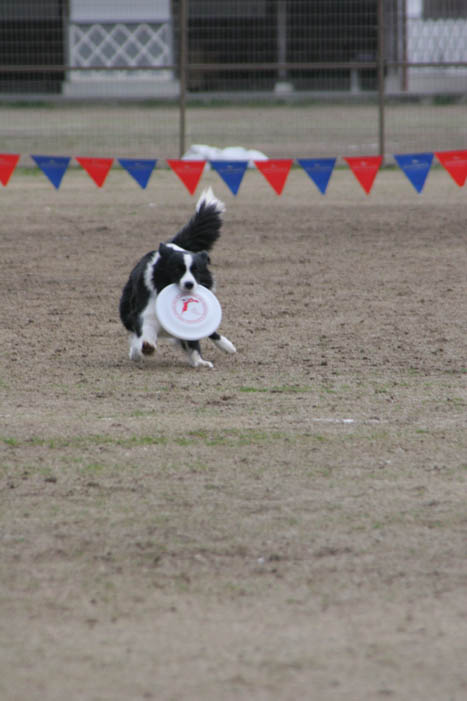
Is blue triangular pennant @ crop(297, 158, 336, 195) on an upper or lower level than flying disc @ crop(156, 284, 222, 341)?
upper

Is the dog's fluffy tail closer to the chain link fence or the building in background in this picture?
the chain link fence

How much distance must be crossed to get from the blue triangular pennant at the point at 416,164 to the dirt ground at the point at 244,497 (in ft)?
6.23

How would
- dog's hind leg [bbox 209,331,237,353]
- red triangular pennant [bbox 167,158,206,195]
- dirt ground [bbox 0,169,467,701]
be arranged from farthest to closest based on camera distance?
1. red triangular pennant [bbox 167,158,206,195]
2. dog's hind leg [bbox 209,331,237,353]
3. dirt ground [bbox 0,169,467,701]

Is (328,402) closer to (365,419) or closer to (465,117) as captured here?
(365,419)

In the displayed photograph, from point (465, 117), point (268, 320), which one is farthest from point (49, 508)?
point (465, 117)

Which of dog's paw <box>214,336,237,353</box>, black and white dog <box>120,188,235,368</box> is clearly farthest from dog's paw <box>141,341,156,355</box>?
dog's paw <box>214,336,237,353</box>

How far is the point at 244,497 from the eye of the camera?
455cm

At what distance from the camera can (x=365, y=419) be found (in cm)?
570

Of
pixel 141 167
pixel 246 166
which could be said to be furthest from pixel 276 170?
pixel 141 167

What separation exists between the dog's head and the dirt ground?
22.4 inches

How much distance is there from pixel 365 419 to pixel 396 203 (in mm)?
8923

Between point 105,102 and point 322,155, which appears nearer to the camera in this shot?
point 322,155

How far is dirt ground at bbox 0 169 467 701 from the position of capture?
324 centimetres

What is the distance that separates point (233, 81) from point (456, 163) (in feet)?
37.5
